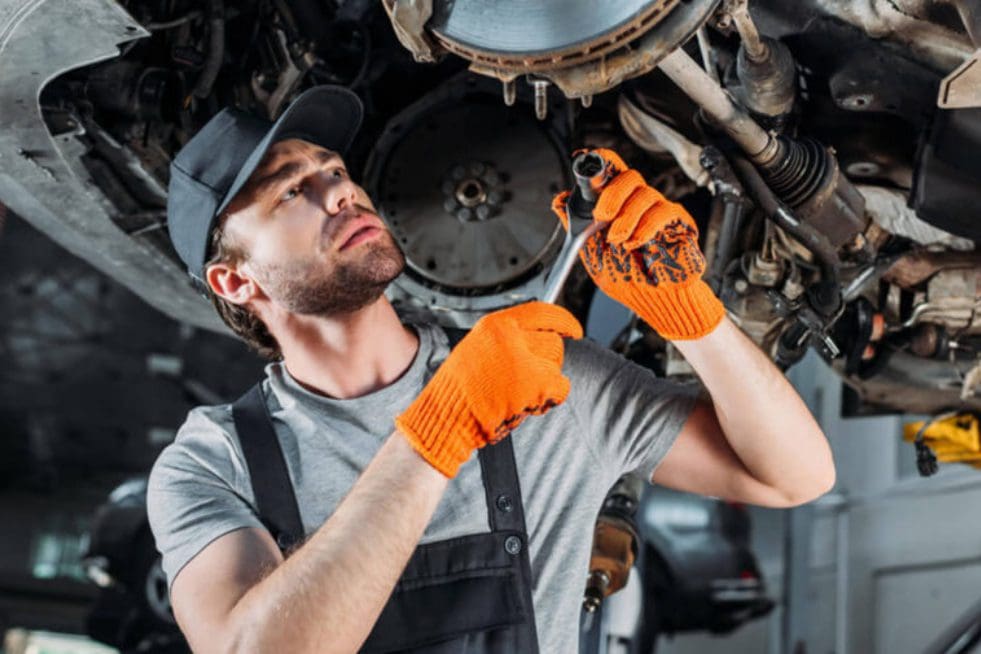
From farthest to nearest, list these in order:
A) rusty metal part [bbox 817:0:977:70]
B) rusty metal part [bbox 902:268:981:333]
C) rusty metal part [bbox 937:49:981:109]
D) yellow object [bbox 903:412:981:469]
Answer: yellow object [bbox 903:412:981:469]
rusty metal part [bbox 902:268:981:333]
rusty metal part [bbox 817:0:977:70]
rusty metal part [bbox 937:49:981:109]

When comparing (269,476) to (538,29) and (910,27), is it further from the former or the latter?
(910,27)

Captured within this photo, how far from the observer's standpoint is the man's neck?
5.99 feet

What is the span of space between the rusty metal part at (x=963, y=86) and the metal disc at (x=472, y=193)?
31.4 inches

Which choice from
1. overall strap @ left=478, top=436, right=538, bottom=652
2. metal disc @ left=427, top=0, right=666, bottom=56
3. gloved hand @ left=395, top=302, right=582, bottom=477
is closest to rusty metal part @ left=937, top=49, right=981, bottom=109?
metal disc @ left=427, top=0, right=666, bottom=56

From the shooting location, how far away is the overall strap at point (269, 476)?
1.64 metres

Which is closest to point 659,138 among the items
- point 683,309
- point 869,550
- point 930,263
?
point 683,309

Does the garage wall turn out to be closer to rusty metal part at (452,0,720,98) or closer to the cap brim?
the cap brim

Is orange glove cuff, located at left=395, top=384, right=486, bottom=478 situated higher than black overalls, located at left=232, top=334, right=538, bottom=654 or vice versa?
orange glove cuff, located at left=395, top=384, right=486, bottom=478

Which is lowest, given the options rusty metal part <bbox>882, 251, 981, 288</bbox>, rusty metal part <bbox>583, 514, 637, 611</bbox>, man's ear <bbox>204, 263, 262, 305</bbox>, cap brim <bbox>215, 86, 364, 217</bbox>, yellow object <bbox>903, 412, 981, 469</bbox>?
yellow object <bbox>903, 412, 981, 469</bbox>

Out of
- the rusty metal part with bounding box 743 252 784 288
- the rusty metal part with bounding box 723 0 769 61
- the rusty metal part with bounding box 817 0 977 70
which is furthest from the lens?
the rusty metal part with bounding box 743 252 784 288

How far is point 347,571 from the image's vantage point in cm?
142

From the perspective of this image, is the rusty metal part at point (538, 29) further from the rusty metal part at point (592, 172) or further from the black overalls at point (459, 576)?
the black overalls at point (459, 576)

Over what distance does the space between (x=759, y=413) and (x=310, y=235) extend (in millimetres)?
677

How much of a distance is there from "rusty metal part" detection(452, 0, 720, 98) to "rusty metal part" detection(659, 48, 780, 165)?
206mm
